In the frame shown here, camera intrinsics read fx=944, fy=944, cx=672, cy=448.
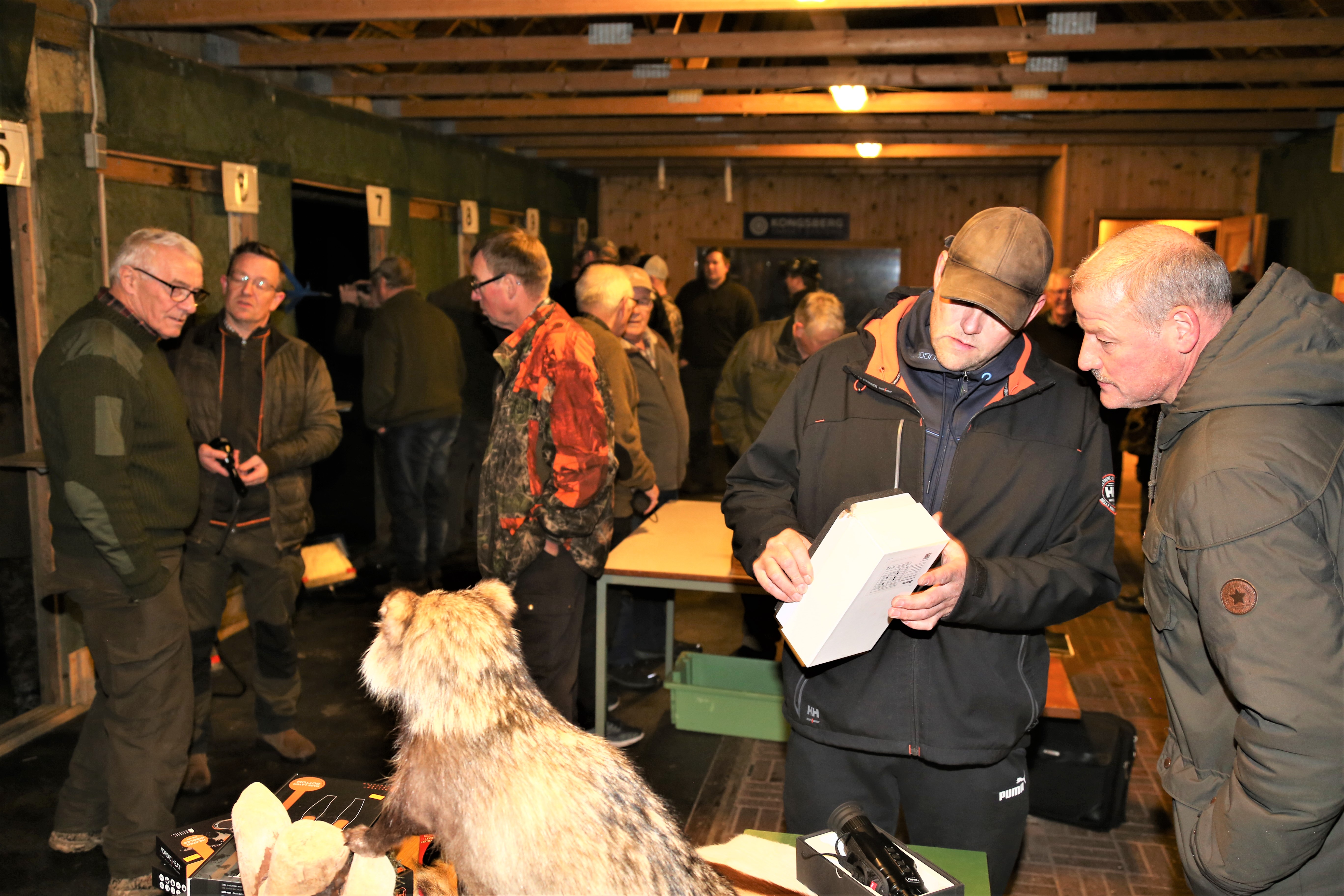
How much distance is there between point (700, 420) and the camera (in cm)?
833

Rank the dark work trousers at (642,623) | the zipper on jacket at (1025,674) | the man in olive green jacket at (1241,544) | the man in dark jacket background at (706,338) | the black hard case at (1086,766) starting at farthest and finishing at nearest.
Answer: the man in dark jacket background at (706,338), the dark work trousers at (642,623), the black hard case at (1086,766), the zipper on jacket at (1025,674), the man in olive green jacket at (1241,544)

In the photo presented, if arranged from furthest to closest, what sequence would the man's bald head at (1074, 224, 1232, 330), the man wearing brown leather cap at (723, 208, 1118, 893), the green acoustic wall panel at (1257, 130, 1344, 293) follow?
the green acoustic wall panel at (1257, 130, 1344, 293)
the man wearing brown leather cap at (723, 208, 1118, 893)
the man's bald head at (1074, 224, 1232, 330)

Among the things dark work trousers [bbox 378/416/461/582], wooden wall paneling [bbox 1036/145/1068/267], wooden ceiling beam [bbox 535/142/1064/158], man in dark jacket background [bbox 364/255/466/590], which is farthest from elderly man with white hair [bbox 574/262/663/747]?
wooden ceiling beam [bbox 535/142/1064/158]

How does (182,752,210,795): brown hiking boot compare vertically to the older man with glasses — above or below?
below

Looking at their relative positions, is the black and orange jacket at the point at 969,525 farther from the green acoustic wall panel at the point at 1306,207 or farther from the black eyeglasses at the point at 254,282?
the green acoustic wall panel at the point at 1306,207

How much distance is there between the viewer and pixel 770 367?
5.31 metres

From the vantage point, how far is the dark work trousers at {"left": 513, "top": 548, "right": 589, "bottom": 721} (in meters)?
3.35

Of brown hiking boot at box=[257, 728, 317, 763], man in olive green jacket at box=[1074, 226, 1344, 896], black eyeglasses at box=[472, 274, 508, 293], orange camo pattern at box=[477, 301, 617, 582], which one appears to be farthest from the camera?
brown hiking boot at box=[257, 728, 317, 763]

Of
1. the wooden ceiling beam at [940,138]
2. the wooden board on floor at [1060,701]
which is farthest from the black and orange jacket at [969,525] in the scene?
the wooden ceiling beam at [940,138]

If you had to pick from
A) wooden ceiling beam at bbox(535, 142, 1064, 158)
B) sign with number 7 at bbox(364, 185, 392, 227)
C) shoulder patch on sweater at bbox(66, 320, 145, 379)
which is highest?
wooden ceiling beam at bbox(535, 142, 1064, 158)

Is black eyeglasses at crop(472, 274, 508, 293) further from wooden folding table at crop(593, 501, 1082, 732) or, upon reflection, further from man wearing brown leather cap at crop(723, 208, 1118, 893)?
man wearing brown leather cap at crop(723, 208, 1118, 893)

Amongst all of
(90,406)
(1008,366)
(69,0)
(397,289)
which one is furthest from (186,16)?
(1008,366)

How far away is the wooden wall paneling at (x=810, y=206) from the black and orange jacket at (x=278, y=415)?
962 centimetres

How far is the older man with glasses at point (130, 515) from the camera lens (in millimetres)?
2803
